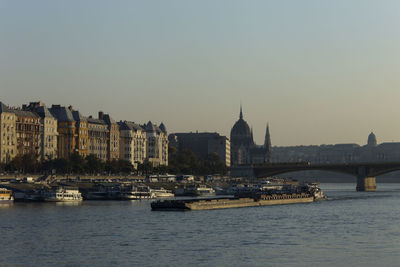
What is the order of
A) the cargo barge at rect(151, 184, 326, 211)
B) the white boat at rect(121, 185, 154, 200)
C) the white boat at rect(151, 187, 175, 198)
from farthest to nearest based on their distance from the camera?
the white boat at rect(151, 187, 175, 198) → the white boat at rect(121, 185, 154, 200) → the cargo barge at rect(151, 184, 326, 211)

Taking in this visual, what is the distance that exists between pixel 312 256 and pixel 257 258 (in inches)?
179

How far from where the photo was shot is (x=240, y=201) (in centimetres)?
14362

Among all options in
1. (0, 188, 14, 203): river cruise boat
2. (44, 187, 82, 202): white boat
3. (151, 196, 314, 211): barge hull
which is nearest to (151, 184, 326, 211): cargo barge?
(151, 196, 314, 211): barge hull

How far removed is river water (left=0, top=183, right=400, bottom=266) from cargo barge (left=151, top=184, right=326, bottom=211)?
3856 millimetres

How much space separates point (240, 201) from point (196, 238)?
2376 inches

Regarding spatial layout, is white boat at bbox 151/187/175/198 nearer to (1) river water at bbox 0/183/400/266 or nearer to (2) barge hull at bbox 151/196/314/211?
(2) barge hull at bbox 151/196/314/211

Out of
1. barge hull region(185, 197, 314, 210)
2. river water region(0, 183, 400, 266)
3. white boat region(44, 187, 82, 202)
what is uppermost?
white boat region(44, 187, 82, 202)

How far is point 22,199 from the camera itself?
148500mm

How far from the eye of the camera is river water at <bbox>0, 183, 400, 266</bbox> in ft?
223

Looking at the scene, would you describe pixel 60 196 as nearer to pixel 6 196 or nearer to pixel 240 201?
pixel 6 196

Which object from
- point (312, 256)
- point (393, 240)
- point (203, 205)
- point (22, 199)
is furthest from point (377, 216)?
point (22, 199)

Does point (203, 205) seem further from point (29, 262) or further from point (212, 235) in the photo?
point (29, 262)

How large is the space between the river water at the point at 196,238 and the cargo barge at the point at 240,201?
12.7ft

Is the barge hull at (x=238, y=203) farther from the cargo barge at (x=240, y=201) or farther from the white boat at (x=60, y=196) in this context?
the white boat at (x=60, y=196)
